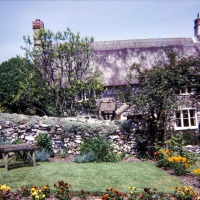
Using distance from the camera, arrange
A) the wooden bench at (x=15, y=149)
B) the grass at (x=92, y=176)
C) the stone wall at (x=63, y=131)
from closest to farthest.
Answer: the grass at (x=92, y=176) < the wooden bench at (x=15, y=149) < the stone wall at (x=63, y=131)

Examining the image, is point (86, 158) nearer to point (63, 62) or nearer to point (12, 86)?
point (63, 62)

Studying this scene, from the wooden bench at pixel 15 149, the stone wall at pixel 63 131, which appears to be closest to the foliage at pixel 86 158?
the stone wall at pixel 63 131

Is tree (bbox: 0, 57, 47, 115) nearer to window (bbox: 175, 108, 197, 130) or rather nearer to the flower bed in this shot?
window (bbox: 175, 108, 197, 130)

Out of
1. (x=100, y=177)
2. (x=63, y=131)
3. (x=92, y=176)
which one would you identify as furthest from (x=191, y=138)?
(x=92, y=176)

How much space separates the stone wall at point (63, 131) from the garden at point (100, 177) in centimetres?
59

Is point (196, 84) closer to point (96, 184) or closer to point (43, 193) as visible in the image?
point (96, 184)

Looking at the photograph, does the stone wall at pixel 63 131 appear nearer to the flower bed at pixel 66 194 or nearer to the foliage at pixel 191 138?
the foliage at pixel 191 138

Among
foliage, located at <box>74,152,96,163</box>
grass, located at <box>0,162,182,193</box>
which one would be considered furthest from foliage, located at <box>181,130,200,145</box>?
foliage, located at <box>74,152,96,163</box>

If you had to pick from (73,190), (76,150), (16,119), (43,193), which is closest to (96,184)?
(73,190)

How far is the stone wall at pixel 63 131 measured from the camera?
13.2 metres

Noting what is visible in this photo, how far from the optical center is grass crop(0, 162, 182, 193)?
8.07 m

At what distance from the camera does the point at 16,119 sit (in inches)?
526

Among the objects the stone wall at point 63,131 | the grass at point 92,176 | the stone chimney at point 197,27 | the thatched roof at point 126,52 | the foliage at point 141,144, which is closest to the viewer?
the grass at point 92,176

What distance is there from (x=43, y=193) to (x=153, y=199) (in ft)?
9.97
